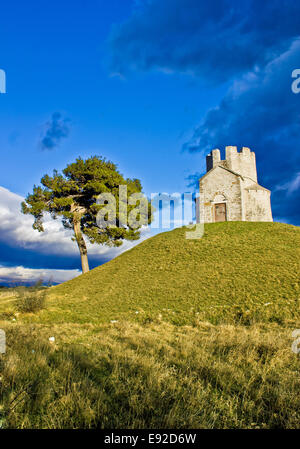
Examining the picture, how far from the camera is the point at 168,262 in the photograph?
22.8 metres

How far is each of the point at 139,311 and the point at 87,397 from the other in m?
11.6

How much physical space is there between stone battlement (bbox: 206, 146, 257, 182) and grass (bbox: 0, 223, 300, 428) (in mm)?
25220

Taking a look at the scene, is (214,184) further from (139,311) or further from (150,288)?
(139,311)

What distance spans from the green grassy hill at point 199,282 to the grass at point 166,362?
12 cm

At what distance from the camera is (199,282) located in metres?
18.1

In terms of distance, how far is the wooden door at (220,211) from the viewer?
38.0 metres

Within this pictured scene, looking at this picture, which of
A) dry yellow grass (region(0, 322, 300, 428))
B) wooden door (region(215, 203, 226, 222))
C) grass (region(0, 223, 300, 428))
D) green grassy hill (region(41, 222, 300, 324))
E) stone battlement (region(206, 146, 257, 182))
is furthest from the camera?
stone battlement (region(206, 146, 257, 182))

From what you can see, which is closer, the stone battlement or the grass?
the grass

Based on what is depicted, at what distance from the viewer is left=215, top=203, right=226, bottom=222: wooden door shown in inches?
1495

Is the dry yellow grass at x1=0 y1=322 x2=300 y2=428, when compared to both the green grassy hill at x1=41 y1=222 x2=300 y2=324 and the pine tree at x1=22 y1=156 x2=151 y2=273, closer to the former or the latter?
the green grassy hill at x1=41 y1=222 x2=300 y2=324

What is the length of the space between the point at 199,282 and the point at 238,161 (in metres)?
28.6

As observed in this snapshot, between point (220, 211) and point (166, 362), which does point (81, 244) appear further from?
point (166, 362)

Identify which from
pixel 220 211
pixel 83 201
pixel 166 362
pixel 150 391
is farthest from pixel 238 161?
pixel 150 391

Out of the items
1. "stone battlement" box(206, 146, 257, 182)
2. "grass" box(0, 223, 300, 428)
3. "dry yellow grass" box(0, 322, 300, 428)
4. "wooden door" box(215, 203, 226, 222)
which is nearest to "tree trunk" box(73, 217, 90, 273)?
"grass" box(0, 223, 300, 428)
